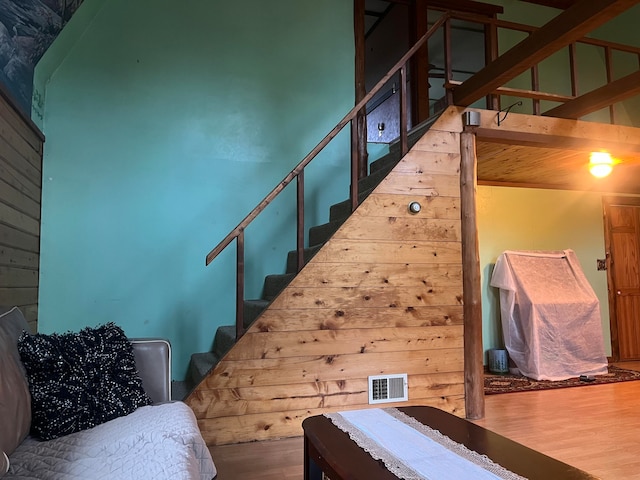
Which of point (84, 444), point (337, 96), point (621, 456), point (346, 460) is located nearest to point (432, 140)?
point (337, 96)

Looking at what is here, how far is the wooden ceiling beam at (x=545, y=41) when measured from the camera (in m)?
2.22

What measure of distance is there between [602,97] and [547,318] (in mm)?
2472

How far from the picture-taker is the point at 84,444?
5.10 feet

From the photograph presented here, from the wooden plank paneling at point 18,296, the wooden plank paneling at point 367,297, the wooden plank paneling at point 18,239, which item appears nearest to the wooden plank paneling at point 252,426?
the wooden plank paneling at point 367,297

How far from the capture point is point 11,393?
5.05 ft

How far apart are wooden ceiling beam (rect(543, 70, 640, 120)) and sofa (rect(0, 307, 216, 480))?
11.3 feet

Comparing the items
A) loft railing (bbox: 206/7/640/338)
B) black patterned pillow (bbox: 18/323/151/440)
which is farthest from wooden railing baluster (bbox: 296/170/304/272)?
black patterned pillow (bbox: 18/323/151/440)

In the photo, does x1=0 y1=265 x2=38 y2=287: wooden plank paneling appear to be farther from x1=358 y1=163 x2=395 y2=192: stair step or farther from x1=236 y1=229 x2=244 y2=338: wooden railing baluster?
x1=358 y1=163 x2=395 y2=192: stair step

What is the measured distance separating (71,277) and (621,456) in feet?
12.9

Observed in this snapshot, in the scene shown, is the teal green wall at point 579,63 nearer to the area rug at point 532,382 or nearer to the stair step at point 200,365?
the area rug at point 532,382

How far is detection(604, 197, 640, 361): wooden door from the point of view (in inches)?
218

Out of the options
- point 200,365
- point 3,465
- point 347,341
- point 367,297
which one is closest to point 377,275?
point 367,297

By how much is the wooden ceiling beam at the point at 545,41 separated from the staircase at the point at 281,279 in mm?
400

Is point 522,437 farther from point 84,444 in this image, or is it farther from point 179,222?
point 179,222
